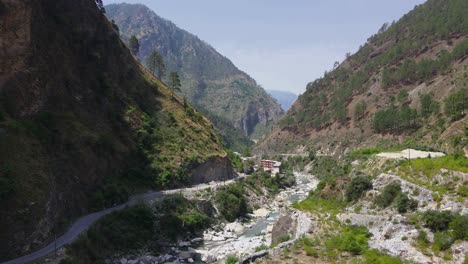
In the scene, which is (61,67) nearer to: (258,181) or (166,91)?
(166,91)

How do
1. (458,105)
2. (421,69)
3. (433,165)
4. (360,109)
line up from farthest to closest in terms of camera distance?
(360,109) → (421,69) → (458,105) → (433,165)

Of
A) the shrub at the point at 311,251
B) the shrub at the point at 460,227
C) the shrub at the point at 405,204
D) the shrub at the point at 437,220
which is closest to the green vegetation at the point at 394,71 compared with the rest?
the shrub at the point at 405,204

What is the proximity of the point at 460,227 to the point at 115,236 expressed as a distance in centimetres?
3467

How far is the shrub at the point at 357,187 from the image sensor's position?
3994 cm

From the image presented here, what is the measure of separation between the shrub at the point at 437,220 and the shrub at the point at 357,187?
931 centimetres

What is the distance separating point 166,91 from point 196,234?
42163mm

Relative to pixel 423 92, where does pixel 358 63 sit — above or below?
above

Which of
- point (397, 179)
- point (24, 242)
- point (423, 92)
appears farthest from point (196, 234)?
point (423, 92)

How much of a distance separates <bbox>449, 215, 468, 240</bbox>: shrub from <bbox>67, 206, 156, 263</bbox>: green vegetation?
32.3 m

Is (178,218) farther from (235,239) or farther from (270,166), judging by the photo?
(270,166)

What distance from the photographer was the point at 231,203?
61812 millimetres

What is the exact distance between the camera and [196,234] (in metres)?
52.0

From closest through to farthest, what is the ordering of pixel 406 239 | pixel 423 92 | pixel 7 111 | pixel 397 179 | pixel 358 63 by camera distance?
pixel 406 239, pixel 397 179, pixel 7 111, pixel 423 92, pixel 358 63

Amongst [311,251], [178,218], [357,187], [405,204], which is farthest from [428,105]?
[311,251]
